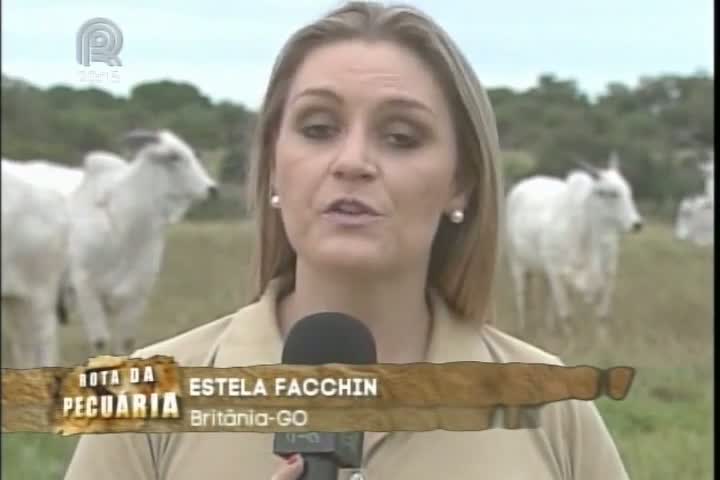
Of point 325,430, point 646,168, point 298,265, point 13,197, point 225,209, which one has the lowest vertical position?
point 325,430

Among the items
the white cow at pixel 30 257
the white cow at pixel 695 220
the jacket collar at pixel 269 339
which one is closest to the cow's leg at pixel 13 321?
the white cow at pixel 30 257

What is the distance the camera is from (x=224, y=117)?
1.07m

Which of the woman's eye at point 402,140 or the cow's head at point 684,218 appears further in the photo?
the cow's head at point 684,218

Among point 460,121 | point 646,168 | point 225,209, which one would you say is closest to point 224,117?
point 225,209

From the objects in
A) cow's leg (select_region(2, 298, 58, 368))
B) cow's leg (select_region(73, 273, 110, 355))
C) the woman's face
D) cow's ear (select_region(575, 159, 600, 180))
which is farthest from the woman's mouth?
cow's leg (select_region(2, 298, 58, 368))

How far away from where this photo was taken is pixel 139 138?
1388mm

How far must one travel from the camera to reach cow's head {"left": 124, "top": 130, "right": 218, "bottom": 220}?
1319 millimetres

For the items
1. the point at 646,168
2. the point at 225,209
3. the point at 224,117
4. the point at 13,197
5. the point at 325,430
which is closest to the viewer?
the point at 325,430

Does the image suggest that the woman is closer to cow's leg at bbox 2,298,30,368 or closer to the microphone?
the microphone

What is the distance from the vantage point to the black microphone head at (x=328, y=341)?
0.83 metres

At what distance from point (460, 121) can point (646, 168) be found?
83 centimetres

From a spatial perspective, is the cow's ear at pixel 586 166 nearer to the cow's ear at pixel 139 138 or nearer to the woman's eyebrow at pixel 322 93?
the cow's ear at pixel 139 138

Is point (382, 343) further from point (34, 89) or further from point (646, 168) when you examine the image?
point (646, 168)

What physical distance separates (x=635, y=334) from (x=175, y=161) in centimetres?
61
